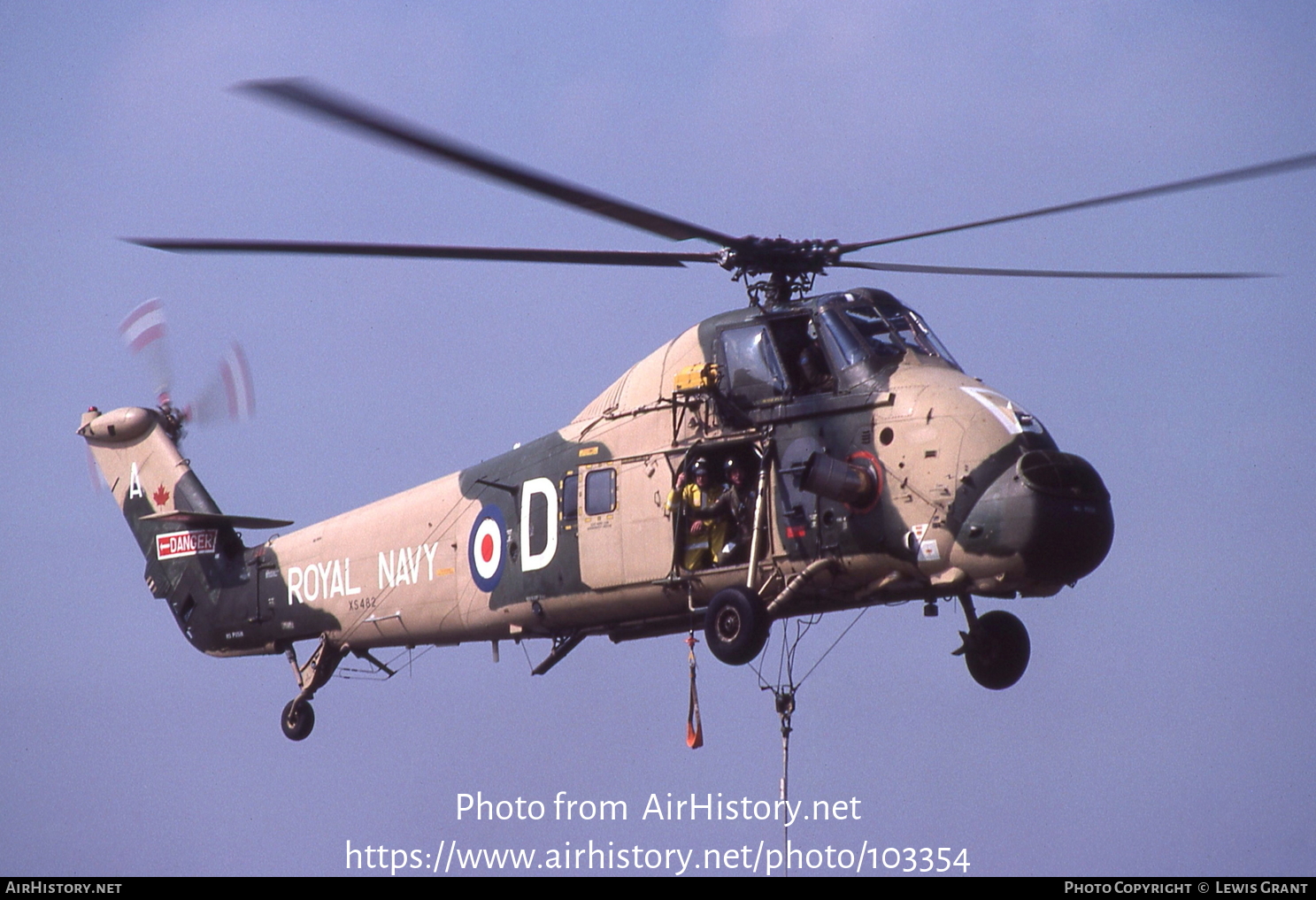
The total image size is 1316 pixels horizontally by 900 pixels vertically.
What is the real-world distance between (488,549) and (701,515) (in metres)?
3.85

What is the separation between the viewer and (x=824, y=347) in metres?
19.1

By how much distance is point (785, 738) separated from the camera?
64.7 feet

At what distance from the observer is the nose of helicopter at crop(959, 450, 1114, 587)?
17031 millimetres

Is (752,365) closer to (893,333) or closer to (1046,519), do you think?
(893,333)

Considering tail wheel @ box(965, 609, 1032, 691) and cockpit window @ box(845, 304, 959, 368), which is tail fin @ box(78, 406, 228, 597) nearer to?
cockpit window @ box(845, 304, 959, 368)

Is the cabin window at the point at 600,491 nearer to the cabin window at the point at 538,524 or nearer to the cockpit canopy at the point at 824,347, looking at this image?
the cabin window at the point at 538,524

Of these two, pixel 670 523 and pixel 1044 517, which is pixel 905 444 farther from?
pixel 670 523

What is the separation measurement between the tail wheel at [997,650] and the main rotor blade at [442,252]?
5.02 metres

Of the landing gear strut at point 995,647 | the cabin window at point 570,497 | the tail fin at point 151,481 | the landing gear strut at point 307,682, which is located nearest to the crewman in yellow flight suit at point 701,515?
the cabin window at point 570,497

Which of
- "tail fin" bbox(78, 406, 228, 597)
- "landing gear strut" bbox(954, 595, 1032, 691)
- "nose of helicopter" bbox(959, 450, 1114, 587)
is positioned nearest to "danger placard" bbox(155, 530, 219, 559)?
"tail fin" bbox(78, 406, 228, 597)

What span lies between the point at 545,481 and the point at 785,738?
4383 mm

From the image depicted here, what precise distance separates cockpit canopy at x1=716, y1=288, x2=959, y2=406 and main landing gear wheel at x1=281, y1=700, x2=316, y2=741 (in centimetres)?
955

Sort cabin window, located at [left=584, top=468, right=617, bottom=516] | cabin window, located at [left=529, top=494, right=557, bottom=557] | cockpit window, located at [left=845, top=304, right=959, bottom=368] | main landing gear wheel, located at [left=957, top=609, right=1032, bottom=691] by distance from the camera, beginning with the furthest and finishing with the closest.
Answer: cabin window, located at [left=529, top=494, right=557, bottom=557], cabin window, located at [left=584, top=468, right=617, bottom=516], cockpit window, located at [left=845, top=304, right=959, bottom=368], main landing gear wheel, located at [left=957, top=609, right=1032, bottom=691]

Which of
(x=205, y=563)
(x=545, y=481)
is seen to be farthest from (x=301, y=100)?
(x=205, y=563)
